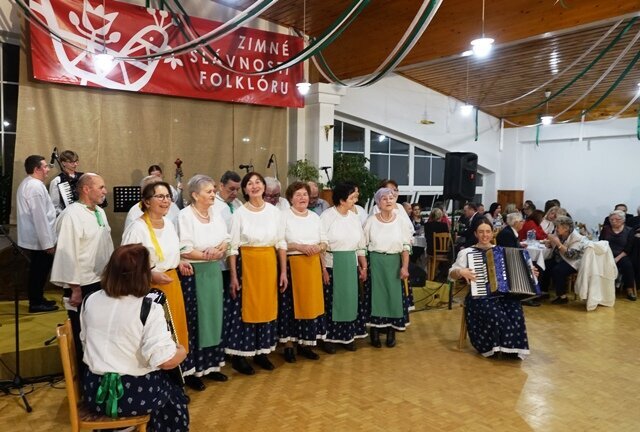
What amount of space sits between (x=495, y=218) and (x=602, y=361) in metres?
5.84

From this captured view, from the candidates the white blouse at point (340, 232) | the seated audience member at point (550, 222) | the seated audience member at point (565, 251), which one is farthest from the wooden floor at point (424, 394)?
the seated audience member at point (550, 222)

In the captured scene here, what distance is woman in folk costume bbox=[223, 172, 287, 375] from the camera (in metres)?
4.02

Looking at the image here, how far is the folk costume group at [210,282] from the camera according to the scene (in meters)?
2.40

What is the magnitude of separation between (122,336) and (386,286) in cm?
281

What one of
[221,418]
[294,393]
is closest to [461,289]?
[294,393]

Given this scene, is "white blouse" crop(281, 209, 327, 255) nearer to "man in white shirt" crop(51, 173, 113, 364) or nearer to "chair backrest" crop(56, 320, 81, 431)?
"man in white shirt" crop(51, 173, 113, 364)

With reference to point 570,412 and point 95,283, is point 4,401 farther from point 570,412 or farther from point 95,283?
point 570,412

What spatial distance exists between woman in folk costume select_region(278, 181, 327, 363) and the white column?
402 cm

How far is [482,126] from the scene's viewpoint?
→ 12766 millimetres

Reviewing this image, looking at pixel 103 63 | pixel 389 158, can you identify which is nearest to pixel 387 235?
pixel 103 63

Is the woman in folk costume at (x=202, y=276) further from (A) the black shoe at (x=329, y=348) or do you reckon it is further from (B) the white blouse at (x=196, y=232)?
(A) the black shoe at (x=329, y=348)

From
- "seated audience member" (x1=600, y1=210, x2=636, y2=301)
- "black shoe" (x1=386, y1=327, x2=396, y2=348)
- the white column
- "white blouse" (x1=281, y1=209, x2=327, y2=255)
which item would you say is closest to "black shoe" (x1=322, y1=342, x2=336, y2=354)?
"black shoe" (x1=386, y1=327, x2=396, y2=348)

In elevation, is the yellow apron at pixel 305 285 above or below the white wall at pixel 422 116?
below

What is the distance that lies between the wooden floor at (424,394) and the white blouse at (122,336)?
1.07 metres
